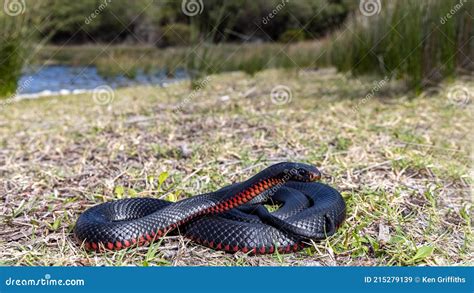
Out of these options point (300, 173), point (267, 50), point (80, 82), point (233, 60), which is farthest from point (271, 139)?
point (80, 82)

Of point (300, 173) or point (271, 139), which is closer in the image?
point (300, 173)

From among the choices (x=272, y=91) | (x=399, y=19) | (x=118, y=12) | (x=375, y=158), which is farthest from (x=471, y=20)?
(x=118, y=12)

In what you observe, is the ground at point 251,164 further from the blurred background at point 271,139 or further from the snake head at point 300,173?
the snake head at point 300,173

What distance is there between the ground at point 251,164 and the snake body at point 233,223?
66 millimetres

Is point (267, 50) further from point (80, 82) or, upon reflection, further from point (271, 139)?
point (271, 139)

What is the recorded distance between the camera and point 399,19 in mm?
8492

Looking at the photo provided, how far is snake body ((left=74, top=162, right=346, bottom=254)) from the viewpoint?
3.09 metres

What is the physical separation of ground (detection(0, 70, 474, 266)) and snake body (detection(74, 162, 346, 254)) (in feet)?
0.22

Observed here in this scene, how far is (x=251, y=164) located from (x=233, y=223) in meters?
1.56

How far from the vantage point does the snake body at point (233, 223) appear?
3092 mm

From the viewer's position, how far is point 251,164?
4699 mm

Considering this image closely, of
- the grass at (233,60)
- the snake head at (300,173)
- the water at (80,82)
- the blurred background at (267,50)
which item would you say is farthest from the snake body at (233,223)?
the water at (80,82)

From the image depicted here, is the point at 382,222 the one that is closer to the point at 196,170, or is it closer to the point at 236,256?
the point at 236,256

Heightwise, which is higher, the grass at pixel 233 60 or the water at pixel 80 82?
the grass at pixel 233 60
